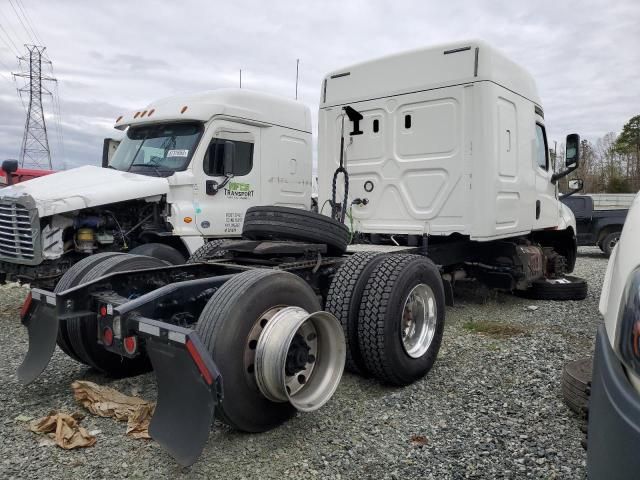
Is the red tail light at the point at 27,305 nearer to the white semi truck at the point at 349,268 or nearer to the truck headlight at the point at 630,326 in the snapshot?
the white semi truck at the point at 349,268

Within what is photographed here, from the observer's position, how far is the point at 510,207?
591cm

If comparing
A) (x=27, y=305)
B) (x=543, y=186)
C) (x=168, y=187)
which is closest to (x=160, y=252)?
(x=168, y=187)

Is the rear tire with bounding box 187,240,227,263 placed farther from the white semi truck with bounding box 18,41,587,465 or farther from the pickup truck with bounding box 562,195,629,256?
the pickup truck with bounding box 562,195,629,256

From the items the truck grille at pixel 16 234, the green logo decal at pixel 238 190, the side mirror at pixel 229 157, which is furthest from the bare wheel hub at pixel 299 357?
the green logo decal at pixel 238 190

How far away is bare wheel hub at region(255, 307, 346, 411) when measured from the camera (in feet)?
9.03

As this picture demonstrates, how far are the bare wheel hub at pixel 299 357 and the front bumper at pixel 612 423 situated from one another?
157cm

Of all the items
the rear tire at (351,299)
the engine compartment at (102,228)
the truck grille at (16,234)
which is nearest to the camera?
the rear tire at (351,299)

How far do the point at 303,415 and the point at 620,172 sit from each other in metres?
45.9

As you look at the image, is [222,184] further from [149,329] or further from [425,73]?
[149,329]

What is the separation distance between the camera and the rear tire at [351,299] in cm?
378

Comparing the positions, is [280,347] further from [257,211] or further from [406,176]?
[406,176]

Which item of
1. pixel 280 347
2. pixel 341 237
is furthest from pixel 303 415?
pixel 341 237

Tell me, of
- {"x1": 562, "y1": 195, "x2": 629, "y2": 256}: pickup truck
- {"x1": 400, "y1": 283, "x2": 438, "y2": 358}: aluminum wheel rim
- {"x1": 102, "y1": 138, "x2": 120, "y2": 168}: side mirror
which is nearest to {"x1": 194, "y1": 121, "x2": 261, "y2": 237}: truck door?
{"x1": 102, "y1": 138, "x2": 120, "y2": 168}: side mirror

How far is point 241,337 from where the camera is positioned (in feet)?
8.96
